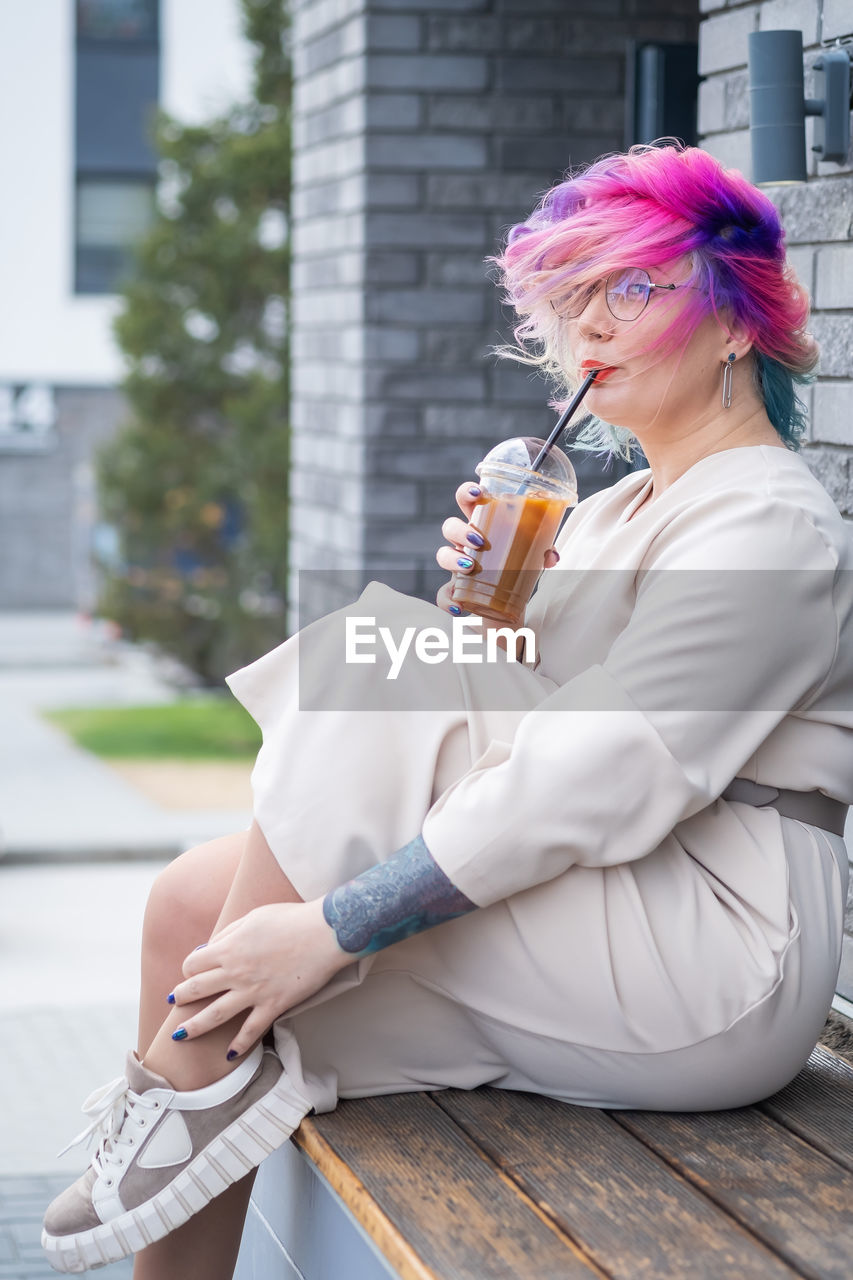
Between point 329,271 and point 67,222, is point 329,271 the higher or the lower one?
the lower one

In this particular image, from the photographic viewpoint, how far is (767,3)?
270 centimetres

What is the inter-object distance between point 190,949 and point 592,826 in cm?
55

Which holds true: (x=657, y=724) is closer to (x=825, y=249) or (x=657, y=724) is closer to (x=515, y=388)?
(x=825, y=249)

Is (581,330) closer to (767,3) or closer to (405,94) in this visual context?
(767,3)

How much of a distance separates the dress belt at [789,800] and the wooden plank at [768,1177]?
34 cm

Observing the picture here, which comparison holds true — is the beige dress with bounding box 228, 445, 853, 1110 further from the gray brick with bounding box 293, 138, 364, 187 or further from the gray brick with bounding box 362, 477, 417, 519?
the gray brick with bounding box 293, 138, 364, 187

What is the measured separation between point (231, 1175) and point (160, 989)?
279 mm

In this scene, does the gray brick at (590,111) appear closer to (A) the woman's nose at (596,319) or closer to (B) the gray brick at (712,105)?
(B) the gray brick at (712,105)

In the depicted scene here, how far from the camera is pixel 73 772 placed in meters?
9.53

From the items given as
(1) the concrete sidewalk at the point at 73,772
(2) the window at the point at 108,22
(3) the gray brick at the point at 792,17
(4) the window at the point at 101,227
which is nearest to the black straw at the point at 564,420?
(3) the gray brick at the point at 792,17

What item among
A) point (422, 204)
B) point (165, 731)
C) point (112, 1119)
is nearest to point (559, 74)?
point (422, 204)

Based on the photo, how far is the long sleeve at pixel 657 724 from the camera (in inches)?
67.1

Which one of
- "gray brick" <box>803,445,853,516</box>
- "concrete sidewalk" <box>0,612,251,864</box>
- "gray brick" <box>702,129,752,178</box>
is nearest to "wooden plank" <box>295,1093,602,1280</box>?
"gray brick" <box>803,445,853,516</box>

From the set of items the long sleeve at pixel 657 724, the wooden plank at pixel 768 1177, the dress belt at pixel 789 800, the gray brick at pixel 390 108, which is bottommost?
the wooden plank at pixel 768 1177
